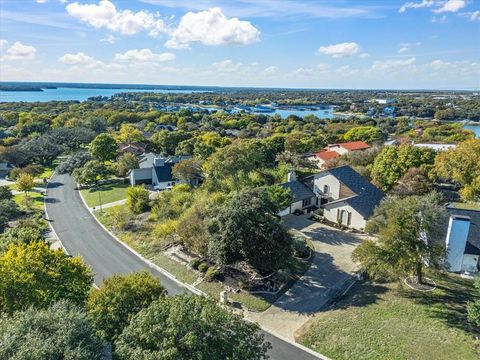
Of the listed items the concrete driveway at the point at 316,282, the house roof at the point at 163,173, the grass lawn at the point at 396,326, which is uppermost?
the house roof at the point at 163,173

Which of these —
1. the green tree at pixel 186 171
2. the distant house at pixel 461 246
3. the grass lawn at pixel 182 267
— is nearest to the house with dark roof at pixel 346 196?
the distant house at pixel 461 246

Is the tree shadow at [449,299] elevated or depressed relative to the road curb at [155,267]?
elevated

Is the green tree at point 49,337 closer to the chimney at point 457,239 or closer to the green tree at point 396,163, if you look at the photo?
the chimney at point 457,239

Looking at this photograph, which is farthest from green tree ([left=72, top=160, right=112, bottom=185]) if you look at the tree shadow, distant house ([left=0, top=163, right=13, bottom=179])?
the tree shadow

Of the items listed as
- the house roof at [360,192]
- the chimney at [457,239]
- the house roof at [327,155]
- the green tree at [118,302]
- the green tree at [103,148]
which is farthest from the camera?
the green tree at [103,148]

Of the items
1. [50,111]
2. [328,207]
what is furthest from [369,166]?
[50,111]

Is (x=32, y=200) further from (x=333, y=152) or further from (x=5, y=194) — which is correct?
(x=333, y=152)

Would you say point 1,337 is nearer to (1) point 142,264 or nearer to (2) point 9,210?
(1) point 142,264
